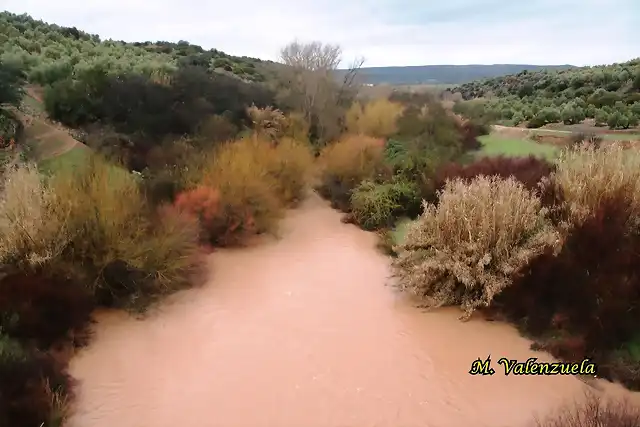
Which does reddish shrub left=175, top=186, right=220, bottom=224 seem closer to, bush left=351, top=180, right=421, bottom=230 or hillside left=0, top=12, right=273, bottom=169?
hillside left=0, top=12, right=273, bottom=169

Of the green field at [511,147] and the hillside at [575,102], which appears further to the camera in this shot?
the hillside at [575,102]

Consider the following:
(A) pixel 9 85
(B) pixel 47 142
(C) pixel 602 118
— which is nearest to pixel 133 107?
(B) pixel 47 142

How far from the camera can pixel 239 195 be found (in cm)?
1077

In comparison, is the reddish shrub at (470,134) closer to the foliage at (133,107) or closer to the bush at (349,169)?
the bush at (349,169)

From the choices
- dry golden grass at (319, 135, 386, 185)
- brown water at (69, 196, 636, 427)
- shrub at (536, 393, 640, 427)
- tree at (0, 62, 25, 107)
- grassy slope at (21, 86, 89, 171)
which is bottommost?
brown water at (69, 196, 636, 427)

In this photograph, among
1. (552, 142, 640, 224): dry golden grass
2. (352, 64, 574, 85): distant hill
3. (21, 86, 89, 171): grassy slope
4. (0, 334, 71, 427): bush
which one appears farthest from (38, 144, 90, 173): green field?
(352, 64, 574, 85): distant hill

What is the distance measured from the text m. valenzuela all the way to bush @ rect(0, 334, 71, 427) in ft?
16.2

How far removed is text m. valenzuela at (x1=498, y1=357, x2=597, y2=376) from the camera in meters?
6.14

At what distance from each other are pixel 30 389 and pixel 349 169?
33.7 feet

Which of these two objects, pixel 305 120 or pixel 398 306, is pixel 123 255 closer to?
pixel 398 306

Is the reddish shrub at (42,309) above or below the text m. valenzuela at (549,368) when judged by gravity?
above

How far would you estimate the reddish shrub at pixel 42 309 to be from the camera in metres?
6.10

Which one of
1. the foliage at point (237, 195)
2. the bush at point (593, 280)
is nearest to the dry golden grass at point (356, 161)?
the foliage at point (237, 195)

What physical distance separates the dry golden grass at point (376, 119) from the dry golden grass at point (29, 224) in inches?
447
